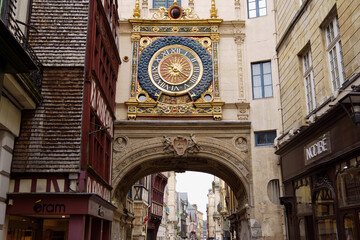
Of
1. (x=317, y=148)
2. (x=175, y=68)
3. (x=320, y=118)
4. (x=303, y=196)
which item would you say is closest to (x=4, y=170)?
(x=320, y=118)

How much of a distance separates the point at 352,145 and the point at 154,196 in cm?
3264

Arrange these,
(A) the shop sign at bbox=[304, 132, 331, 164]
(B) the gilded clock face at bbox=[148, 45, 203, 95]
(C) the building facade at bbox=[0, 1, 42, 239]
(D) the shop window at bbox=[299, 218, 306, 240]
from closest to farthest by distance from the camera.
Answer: (C) the building facade at bbox=[0, 1, 42, 239] → (A) the shop sign at bbox=[304, 132, 331, 164] → (D) the shop window at bbox=[299, 218, 306, 240] → (B) the gilded clock face at bbox=[148, 45, 203, 95]

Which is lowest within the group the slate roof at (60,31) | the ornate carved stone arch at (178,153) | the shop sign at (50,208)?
the shop sign at (50,208)

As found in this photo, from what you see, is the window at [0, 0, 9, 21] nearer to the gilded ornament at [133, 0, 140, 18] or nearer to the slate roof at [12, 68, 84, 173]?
the slate roof at [12, 68, 84, 173]

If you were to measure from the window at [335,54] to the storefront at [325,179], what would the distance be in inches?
46.9

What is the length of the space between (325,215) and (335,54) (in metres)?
4.55

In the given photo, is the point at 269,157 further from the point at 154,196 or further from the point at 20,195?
the point at 154,196

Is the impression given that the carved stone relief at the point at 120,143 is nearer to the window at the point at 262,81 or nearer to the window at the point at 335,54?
the window at the point at 262,81

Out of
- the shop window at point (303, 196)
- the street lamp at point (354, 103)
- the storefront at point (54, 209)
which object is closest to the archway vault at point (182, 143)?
the shop window at point (303, 196)

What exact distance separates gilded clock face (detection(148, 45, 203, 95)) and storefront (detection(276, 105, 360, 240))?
569cm

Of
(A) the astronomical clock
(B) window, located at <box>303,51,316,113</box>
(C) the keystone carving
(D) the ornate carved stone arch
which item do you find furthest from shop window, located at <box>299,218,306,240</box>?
(A) the astronomical clock

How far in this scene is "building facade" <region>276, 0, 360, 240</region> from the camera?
989 cm

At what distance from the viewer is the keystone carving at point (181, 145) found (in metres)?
18.0

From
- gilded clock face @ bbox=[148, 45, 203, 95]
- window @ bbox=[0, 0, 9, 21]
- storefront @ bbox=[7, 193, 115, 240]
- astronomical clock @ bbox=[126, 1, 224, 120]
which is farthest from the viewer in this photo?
gilded clock face @ bbox=[148, 45, 203, 95]
